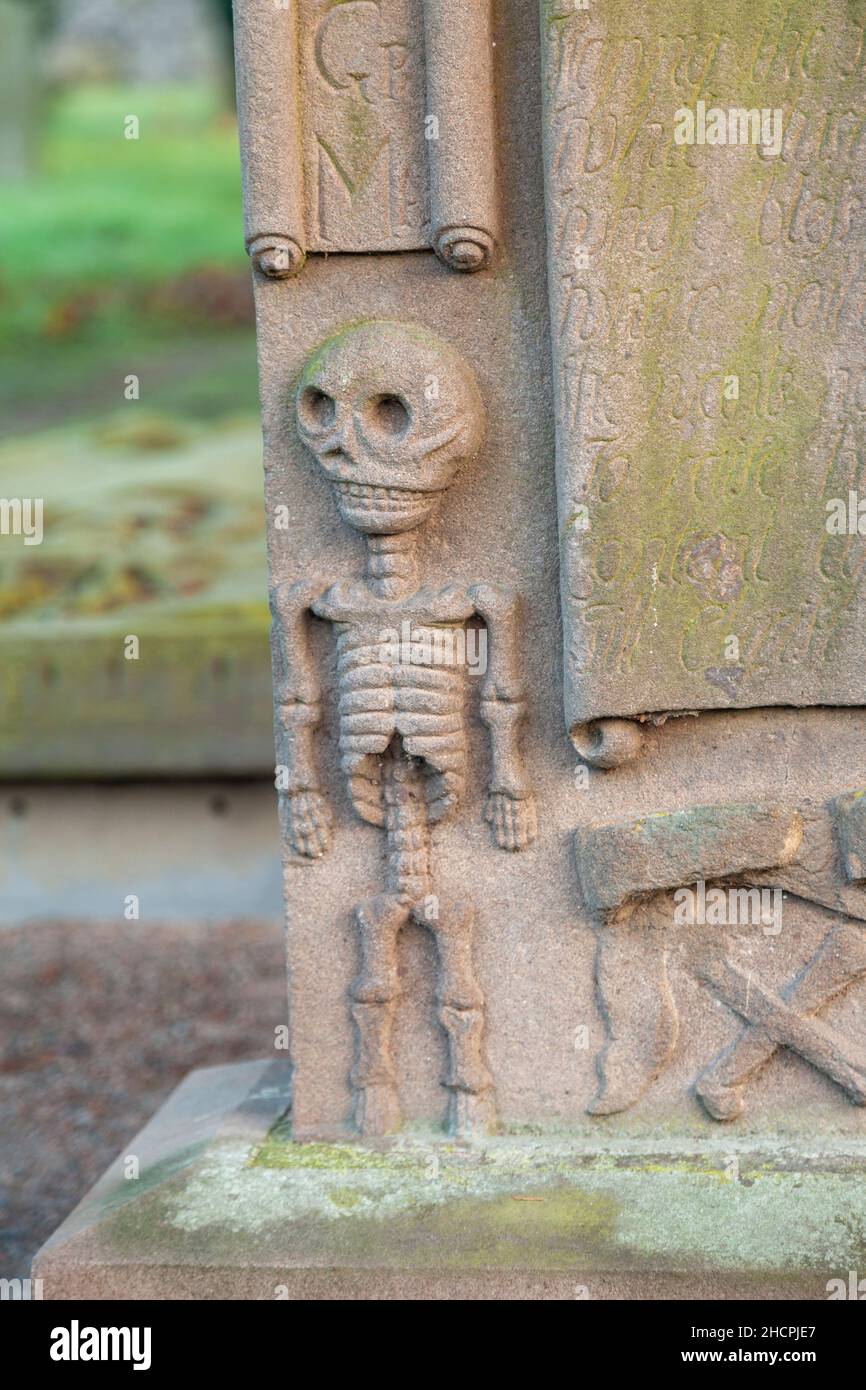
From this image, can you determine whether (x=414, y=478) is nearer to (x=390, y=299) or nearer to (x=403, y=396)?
(x=403, y=396)

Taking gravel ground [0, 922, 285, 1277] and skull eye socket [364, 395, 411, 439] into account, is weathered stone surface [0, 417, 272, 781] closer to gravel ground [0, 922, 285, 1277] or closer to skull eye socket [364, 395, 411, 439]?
gravel ground [0, 922, 285, 1277]

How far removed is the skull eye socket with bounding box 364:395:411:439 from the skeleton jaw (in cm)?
12

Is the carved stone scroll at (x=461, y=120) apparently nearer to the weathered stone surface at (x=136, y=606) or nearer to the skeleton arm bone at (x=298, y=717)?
the skeleton arm bone at (x=298, y=717)

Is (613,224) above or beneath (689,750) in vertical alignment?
above

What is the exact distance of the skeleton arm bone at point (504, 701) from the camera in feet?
9.60

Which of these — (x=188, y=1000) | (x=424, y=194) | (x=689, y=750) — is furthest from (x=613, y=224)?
(x=188, y=1000)

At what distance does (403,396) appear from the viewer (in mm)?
2818

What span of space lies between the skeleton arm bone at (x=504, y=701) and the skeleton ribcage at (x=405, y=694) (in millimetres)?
69

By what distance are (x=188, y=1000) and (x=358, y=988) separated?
9.57ft

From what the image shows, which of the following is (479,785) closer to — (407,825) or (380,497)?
(407,825)

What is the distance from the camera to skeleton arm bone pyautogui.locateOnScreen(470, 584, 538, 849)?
2.93m

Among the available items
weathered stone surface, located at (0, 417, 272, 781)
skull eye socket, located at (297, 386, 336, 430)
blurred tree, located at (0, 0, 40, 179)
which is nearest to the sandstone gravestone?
skull eye socket, located at (297, 386, 336, 430)

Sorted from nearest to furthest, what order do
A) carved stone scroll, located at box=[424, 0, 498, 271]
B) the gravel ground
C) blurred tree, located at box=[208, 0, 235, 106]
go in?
carved stone scroll, located at box=[424, 0, 498, 271], the gravel ground, blurred tree, located at box=[208, 0, 235, 106]

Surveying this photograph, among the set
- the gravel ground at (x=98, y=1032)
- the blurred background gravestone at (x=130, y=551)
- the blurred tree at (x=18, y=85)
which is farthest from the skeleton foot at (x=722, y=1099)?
the blurred tree at (x=18, y=85)
